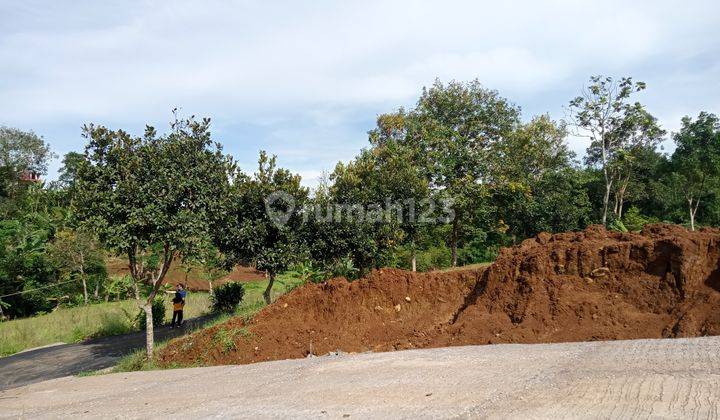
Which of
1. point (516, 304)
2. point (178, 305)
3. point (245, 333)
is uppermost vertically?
point (516, 304)

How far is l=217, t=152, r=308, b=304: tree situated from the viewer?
15.7m

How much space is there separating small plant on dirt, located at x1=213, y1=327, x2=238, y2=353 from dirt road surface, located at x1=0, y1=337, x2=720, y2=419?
1081mm

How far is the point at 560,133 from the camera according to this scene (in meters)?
38.8

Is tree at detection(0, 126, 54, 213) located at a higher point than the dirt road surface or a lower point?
higher

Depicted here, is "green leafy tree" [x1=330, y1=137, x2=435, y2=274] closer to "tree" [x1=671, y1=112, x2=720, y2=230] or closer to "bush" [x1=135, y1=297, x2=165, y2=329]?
"bush" [x1=135, y1=297, x2=165, y2=329]

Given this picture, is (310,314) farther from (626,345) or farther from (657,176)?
(657,176)

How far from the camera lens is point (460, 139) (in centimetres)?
2341

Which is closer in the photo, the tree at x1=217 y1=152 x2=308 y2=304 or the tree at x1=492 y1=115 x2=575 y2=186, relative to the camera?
the tree at x1=217 y1=152 x2=308 y2=304

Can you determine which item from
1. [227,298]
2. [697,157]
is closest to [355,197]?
[227,298]

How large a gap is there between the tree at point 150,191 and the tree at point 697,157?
86.8ft

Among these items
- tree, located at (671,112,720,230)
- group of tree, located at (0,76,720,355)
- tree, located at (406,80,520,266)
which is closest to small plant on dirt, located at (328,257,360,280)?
group of tree, located at (0,76,720,355)

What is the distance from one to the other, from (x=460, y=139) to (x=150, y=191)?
14314 millimetres

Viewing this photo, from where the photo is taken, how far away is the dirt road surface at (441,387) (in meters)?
5.81

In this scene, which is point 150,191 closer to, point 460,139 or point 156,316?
point 156,316
